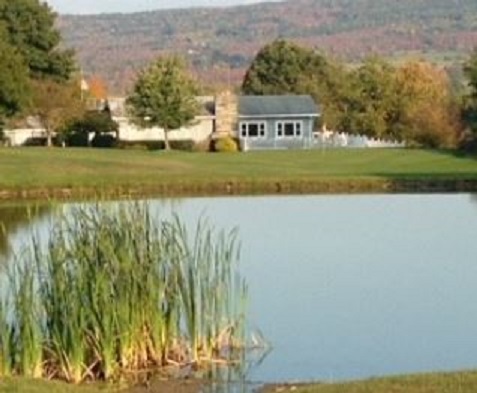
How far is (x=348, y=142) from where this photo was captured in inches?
3526

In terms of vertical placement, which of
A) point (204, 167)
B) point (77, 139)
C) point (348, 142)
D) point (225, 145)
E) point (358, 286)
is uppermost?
point (358, 286)

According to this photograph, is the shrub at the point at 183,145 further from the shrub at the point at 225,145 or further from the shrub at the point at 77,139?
the shrub at the point at 77,139

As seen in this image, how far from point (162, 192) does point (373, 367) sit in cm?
3600

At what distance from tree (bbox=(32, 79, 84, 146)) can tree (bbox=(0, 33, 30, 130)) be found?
5.51m

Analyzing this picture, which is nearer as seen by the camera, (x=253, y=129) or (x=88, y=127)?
(x=88, y=127)

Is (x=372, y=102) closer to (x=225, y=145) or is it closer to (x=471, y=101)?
(x=225, y=145)

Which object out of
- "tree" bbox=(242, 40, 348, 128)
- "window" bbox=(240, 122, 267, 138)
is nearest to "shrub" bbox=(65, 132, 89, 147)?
"window" bbox=(240, 122, 267, 138)

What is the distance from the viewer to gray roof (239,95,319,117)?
303ft

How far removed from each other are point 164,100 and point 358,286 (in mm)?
58041

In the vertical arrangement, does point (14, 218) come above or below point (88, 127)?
above

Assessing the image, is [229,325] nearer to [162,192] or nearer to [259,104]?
[162,192]

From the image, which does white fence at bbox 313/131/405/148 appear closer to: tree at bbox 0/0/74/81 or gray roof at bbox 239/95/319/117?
gray roof at bbox 239/95/319/117

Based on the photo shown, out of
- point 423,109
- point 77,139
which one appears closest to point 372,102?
point 423,109

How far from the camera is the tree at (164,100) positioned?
→ 85500 millimetres
